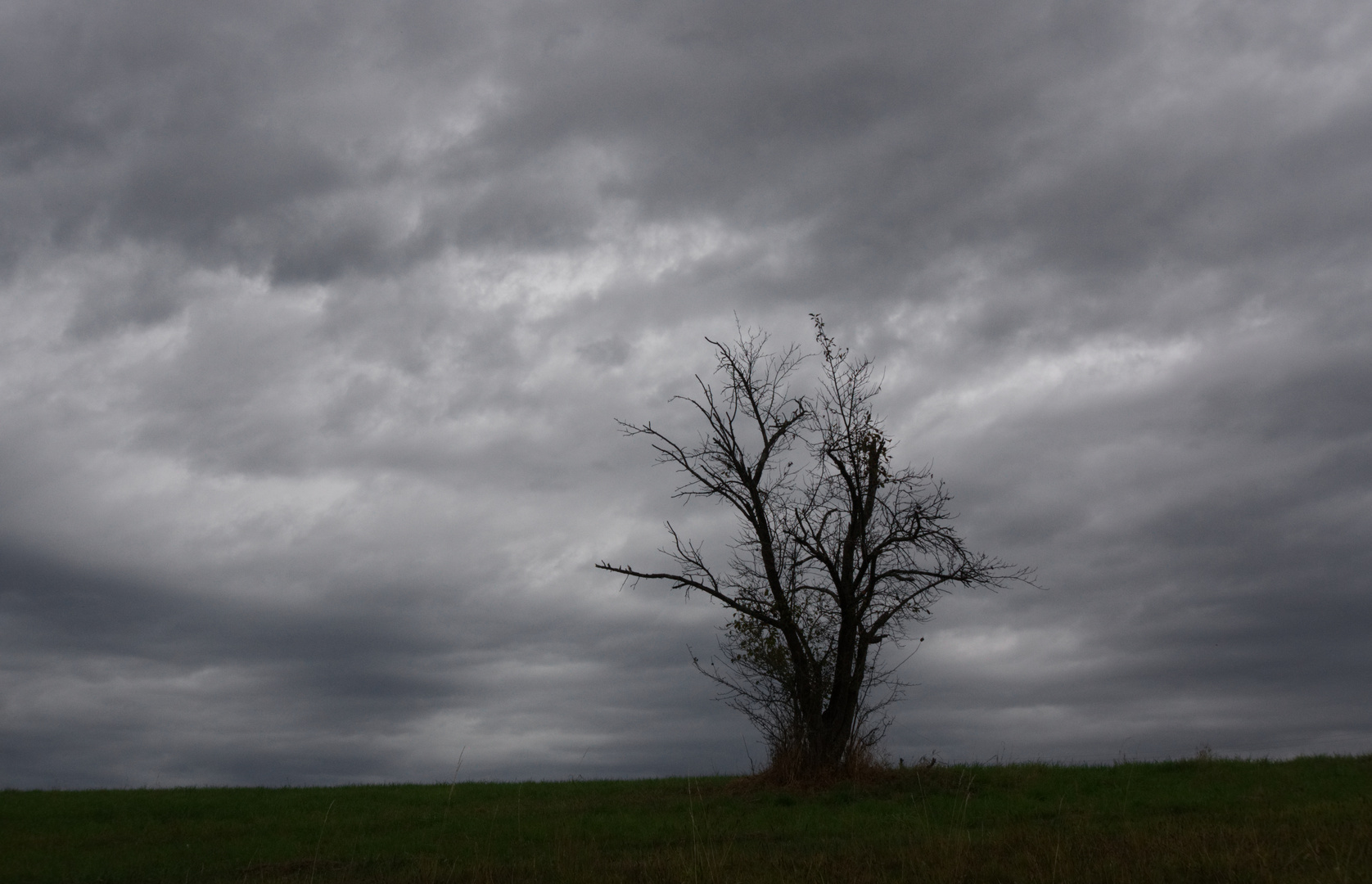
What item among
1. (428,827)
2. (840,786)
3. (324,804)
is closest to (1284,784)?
(840,786)

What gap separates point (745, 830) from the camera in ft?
51.0

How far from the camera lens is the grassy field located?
400 inches

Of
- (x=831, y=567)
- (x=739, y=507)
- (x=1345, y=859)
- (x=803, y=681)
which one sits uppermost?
(x=739, y=507)

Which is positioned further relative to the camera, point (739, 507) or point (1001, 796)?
point (739, 507)

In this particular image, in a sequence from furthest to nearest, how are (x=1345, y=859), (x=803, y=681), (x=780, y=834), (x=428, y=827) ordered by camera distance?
(x=803, y=681), (x=428, y=827), (x=780, y=834), (x=1345, y=859)

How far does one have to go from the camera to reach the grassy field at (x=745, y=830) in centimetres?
1016

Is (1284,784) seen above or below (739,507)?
below

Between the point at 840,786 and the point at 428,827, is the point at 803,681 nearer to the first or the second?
the point at 840,786

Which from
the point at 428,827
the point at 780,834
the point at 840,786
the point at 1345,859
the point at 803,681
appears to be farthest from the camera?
the point at 803,681

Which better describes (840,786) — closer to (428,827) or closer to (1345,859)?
(428,827)

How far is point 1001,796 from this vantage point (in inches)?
711

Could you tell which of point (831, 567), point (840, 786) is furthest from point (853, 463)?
point (840, 786)

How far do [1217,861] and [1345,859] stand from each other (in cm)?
120

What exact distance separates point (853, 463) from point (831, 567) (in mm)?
2485
